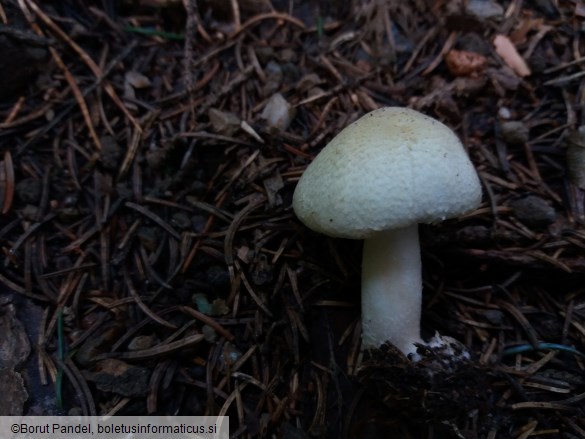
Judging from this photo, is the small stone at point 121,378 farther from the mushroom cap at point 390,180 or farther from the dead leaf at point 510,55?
the dead leaf at point 510,55

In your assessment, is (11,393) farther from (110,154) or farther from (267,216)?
(267,216)

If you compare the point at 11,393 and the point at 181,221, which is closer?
the point at 11,393

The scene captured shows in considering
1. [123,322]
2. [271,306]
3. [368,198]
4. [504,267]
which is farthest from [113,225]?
[504,267]

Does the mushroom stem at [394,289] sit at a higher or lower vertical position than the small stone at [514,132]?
lower

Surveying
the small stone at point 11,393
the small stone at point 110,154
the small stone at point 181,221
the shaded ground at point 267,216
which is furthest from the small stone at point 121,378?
the small stone at point 110,154

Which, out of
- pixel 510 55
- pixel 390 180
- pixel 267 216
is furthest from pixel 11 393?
pixel 510 55

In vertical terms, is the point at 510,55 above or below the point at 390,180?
above
